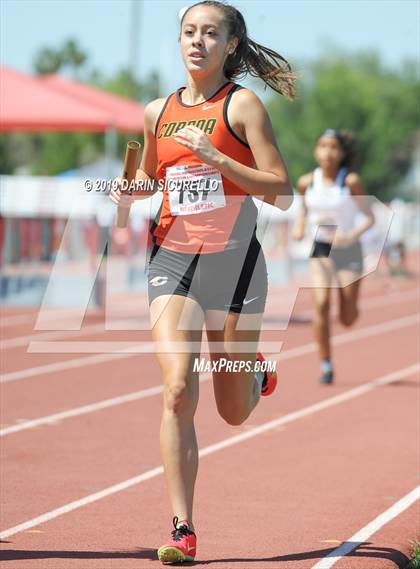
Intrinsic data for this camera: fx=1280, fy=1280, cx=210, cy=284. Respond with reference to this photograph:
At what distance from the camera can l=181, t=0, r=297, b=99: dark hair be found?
5742 millimetres

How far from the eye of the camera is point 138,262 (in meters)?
25.2

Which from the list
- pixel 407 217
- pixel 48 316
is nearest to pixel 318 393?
pixel 48 316

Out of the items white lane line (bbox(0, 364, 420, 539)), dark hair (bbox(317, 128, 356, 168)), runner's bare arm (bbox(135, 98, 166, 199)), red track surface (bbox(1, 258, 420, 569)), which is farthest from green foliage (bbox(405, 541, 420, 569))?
dark hair (bbox(317, 128, 356, 168))

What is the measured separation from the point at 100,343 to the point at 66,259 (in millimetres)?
6718

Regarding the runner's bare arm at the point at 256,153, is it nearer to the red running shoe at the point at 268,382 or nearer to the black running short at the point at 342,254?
A: the red running shoe at the point at 268,382

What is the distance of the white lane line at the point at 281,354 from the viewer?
41.5ft

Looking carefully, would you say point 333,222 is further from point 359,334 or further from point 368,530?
point 359,334

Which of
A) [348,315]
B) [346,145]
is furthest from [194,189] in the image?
[348,315]

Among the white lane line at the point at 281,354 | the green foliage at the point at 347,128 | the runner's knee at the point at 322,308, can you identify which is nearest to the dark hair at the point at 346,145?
the runner's knee at the point at 322,308

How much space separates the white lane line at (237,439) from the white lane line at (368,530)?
59.7 inches

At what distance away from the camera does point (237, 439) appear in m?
9.09

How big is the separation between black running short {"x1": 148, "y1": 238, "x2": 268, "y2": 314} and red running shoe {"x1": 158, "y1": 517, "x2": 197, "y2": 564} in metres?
1.00

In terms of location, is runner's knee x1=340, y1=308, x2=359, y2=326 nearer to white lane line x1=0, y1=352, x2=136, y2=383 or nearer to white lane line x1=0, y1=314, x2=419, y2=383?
white lane line x1=0, y1=314, x2=419, y2=383

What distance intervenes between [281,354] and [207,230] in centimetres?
935
